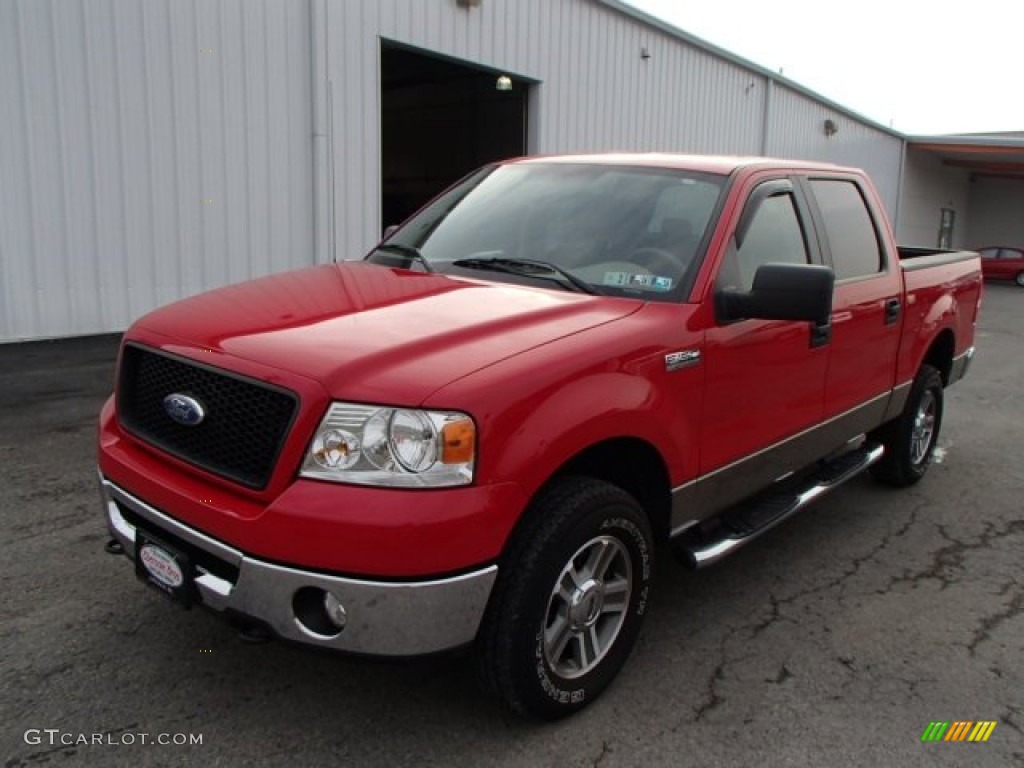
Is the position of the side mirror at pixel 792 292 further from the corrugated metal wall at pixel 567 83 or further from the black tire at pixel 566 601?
the corrugated metal wall at pixel 567 83

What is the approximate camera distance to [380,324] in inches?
107

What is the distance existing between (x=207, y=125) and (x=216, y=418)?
7424 mm

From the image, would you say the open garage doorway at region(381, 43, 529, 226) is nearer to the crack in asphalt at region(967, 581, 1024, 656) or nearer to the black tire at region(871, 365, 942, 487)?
the black tire at region(871, 365, 942, 487)

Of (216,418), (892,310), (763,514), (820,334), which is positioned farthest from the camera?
(892,310)

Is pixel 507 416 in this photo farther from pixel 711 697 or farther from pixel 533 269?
pixel 711 697

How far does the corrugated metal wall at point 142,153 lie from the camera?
7.76 m

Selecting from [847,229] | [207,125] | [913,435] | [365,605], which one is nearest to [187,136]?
[207,125]

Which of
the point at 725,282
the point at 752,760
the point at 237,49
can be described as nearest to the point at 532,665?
the point at 752,760

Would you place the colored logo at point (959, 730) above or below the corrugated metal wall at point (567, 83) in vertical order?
below

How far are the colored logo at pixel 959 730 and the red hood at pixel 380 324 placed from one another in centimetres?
173

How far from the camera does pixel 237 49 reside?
356 inches

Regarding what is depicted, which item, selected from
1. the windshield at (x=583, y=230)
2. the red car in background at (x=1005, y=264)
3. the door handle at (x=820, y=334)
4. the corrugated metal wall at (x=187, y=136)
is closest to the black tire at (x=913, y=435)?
the door handle at (x=820, y=334)

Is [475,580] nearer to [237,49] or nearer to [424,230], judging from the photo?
[424,230]

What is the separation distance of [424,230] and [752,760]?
2661 millimetres
